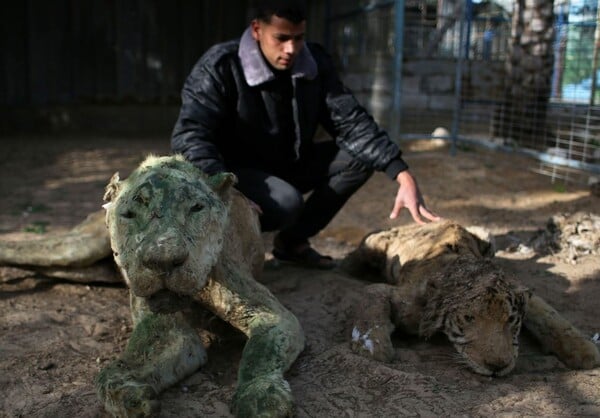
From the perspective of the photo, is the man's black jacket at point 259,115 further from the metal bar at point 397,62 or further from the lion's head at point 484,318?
the metal bar at point 397,62

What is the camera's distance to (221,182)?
10.7 feet

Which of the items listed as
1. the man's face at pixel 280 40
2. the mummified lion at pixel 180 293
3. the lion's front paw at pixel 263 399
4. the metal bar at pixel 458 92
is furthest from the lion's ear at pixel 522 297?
the metal bar at pixel 458 92

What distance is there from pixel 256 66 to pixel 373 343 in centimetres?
214

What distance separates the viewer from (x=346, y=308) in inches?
167

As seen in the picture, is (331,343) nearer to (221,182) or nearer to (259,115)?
(221,182)

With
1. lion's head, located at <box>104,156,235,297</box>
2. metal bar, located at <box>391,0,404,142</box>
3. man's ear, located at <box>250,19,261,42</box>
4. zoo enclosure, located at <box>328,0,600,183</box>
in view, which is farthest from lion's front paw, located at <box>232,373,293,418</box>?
metal bar, located at <box>391,0,404,142</box>

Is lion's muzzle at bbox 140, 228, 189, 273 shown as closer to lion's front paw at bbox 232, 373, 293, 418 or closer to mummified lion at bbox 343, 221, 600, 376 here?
lion's front paw at bbox 232, 373, 293, 418

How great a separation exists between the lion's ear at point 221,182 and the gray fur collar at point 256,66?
1512 mm

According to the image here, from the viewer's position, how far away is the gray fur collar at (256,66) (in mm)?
4633

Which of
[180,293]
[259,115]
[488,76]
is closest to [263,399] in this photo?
[180,293]

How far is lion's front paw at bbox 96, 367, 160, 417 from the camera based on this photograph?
8.80 feet

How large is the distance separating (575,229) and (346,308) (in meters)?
2.27

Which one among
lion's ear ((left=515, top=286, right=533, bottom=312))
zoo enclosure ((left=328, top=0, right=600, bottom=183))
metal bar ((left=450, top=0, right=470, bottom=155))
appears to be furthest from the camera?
metal bar ((left=450, top=0, right=470, bottom=155))

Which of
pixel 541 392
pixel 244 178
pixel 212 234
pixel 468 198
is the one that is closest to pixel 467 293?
pixel 541 392
